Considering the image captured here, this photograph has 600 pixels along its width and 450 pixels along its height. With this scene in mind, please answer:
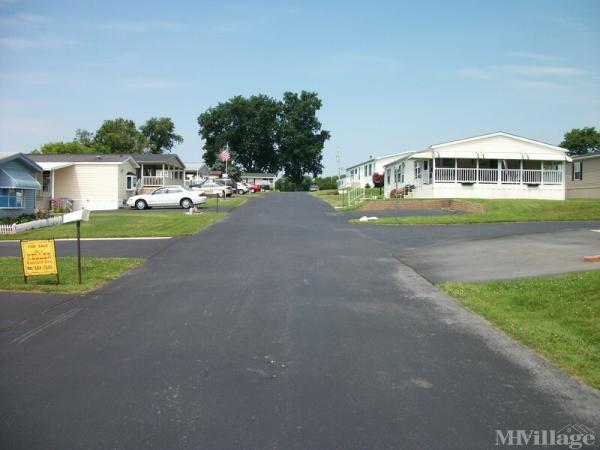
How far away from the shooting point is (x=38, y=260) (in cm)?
1201

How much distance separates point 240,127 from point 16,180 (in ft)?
273

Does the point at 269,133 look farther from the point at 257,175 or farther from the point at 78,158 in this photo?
the point at 78,158

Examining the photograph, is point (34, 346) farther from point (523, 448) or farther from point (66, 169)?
point (66, 169)

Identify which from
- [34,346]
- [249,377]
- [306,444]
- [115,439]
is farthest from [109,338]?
[306,444]

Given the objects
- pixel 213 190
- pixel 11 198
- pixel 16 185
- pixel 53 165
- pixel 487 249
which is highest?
pixel 53 165

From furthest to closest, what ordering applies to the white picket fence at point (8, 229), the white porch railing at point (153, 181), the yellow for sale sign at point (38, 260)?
the white porch railing at point (153, 181)
the white picket fence at point (8, 229)
the yellow for sale sign at point (38, 260)

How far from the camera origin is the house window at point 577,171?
45.8m

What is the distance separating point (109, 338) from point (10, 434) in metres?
3.04

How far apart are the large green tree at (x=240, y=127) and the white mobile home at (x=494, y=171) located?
238 feet

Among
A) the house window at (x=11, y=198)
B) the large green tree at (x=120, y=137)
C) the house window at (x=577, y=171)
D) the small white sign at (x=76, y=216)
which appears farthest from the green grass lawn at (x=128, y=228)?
the large green tree at (x=120, y=137)

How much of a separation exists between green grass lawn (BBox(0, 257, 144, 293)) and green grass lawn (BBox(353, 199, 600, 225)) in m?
13.7

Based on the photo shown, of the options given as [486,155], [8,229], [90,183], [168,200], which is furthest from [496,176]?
[8,229]

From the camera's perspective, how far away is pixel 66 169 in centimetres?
4044

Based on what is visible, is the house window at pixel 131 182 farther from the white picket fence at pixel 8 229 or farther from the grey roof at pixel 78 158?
the white picket fence at pixel 8 229
